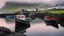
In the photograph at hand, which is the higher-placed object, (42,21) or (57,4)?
(57,4)

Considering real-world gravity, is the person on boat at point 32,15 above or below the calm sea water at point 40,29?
above

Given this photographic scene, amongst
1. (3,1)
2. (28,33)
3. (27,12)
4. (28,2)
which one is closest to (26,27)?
(28,33)

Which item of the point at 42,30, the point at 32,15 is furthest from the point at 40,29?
the point at 32,15

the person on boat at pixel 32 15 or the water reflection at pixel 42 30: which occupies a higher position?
the person on boat at pixel 32 15

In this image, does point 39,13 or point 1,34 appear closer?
point 1,34

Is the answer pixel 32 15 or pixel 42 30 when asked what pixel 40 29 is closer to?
pixel 42 30

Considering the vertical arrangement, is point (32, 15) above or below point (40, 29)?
above

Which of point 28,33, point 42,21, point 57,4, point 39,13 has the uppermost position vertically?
point 57,4

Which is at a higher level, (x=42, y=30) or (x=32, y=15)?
(x=32, y=15)

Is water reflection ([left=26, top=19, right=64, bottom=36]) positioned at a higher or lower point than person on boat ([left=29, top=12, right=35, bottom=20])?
lower

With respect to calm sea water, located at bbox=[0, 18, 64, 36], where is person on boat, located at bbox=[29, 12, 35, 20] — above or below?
above

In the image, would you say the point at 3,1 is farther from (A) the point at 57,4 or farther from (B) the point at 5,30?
(A) the point at 57,4

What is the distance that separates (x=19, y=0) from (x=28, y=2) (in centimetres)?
13

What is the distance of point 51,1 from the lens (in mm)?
1731
